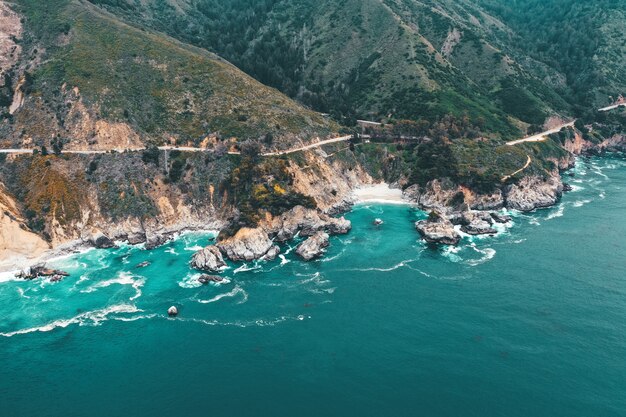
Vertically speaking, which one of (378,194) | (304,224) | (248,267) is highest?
(378,194)

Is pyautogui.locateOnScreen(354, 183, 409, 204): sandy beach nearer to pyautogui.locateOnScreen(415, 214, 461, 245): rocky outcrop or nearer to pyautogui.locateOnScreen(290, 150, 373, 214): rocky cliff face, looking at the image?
pyautogui.locateOnScreen(290, 150, 373, 214): rocky cliff face

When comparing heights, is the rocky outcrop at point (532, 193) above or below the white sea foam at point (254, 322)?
above

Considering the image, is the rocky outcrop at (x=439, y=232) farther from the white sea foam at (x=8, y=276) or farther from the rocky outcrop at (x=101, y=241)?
the white sea foam at (x=8, y=276)

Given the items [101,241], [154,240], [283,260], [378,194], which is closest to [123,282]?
[154,240]

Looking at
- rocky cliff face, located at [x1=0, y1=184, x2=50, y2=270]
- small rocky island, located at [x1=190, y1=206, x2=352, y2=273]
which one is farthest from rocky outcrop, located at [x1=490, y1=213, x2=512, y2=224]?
rocky cliff face, located at [x1=0, y1=184, x2=50, y2=270]

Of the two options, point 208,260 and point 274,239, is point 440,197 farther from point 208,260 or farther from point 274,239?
point 208,260

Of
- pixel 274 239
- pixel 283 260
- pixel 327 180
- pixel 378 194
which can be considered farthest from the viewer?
pixel 378 194

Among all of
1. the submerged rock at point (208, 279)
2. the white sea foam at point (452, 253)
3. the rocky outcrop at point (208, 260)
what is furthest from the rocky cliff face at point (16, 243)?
the white sea foam at point (452, 253)
